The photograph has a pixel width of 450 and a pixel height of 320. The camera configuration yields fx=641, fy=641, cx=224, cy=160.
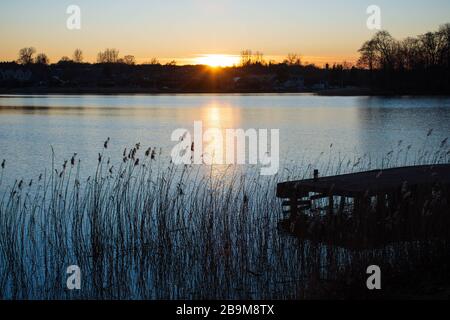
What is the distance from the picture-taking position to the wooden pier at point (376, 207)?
8.92m

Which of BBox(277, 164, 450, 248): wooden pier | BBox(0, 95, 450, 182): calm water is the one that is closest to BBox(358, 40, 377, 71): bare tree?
BBox(0, 95, 450, 182): calm water

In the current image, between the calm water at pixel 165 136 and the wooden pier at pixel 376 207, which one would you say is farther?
the calm water at pixel 165 136

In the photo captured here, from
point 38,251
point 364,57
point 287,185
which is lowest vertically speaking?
point 38,251

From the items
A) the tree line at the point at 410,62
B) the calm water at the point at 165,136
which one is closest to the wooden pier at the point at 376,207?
the calm water at the point at 165,136

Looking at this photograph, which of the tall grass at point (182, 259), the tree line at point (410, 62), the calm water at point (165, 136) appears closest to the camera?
the tall grass at point (182, 259)

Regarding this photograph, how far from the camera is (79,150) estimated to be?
24.1 metres

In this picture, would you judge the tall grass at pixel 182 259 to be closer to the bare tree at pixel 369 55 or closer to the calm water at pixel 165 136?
the calm water at pixel 165 136

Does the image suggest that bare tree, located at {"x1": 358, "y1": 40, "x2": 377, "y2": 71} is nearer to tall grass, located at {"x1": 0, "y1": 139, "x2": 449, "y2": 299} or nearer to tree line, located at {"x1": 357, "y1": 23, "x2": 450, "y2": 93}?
tree line, located at {"x1": 357, "y1": 23, "x2": 450, "y2": 93}

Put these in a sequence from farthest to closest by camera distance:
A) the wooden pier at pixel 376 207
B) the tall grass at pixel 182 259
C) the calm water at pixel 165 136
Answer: the calm water at pixel 165 136, the wooden pier at pixel 376 207, the tall grass at pixel 182 259

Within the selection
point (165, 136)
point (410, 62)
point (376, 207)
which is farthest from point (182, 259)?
point (410, 62)

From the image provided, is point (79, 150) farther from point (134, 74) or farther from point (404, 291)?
point (134, 74)

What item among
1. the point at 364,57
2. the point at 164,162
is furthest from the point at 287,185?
the point at 364,57

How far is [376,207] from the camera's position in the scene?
1000 cm
